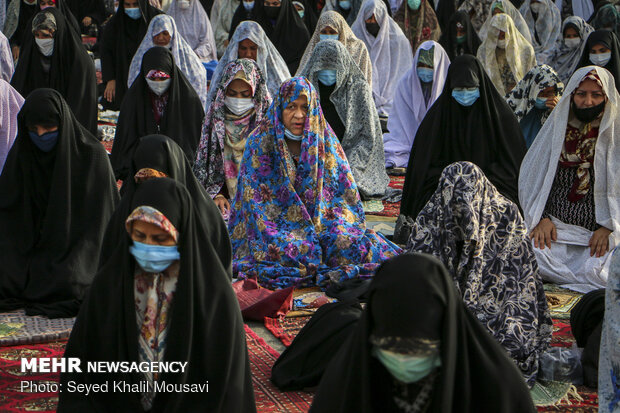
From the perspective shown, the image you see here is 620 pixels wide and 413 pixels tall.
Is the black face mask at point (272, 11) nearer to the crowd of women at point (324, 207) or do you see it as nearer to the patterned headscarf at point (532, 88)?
the crowd of women at point (324, 207)

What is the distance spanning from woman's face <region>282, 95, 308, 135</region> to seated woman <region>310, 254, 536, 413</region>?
11.2 ft

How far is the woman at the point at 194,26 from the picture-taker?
12195 mm

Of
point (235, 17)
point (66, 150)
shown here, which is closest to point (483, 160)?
point (66, 150)

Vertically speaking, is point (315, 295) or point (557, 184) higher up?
point (557, 184)

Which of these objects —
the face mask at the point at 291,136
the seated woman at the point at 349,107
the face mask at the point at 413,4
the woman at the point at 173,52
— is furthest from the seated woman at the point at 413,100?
the face mask at the point at 413,4

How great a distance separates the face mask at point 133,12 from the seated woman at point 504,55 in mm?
3614

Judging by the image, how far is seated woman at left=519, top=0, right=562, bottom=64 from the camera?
13.2 metres

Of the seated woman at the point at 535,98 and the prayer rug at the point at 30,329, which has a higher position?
the seated woman at the point at 535,98

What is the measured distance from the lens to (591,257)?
602cm

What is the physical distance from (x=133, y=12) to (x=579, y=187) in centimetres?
644

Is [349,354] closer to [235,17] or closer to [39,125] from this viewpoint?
[39,125]

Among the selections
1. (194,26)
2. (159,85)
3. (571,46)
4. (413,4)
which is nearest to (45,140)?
(159,85)

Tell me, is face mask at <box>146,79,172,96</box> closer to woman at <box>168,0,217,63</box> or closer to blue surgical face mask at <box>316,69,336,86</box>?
blue surgical face mask at <box>316,69,336,86</box>

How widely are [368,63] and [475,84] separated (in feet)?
12.3
